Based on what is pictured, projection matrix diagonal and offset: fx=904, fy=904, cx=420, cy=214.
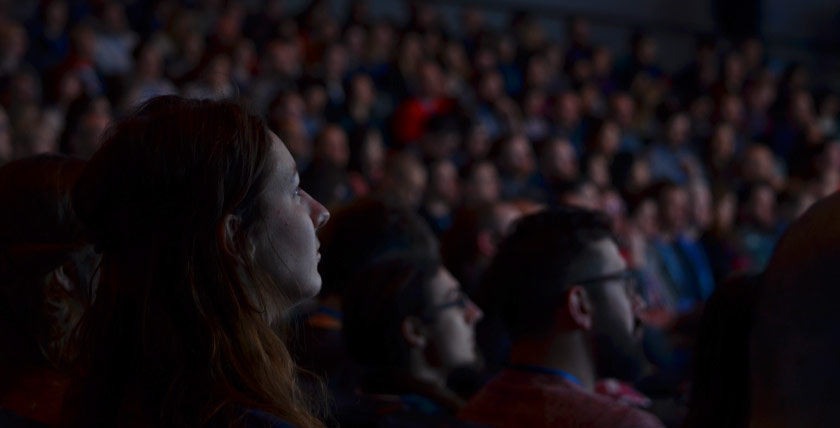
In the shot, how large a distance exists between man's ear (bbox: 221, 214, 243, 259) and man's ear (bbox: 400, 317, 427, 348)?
3.32ft

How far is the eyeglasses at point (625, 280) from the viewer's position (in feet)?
6.45

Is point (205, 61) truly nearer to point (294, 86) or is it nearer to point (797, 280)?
point (294, 86)

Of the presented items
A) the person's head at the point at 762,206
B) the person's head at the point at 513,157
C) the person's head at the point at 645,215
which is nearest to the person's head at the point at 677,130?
the person's head at the point at 762,206

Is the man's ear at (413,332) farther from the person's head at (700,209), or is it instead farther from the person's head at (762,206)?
the person's head at (762,206)

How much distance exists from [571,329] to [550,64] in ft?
23.5

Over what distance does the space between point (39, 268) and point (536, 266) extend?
3.29 feet

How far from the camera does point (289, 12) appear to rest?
30.6 feet

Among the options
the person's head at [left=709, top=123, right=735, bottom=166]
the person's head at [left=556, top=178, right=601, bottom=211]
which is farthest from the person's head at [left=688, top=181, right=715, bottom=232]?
the person's head at [left=709, top=123, right=735, bottom=166]

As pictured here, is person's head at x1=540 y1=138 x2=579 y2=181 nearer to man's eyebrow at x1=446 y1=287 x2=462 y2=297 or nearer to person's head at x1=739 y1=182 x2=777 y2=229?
person's head at x1=739 y1=182 x2=777 y2=229

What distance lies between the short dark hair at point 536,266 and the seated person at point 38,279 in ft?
2.81

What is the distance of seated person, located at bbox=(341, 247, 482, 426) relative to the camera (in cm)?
218

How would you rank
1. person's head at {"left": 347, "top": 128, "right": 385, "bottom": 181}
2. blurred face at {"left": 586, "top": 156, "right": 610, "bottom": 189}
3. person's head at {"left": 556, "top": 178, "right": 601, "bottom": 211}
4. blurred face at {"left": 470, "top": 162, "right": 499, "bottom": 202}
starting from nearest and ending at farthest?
1. person's head at {"left": 556, "top": 178, "right": 601, "bottom": 211}
2. blurred face at {"left": 470, "top": 162, "right": 499, "bottom": 202}
3. person's head at {"left": 347, "top": 128, "right": 385, "bottom": 181}
4. blurred face at {"left": 586, "top": 156, "right": 610, "bottom": 189}

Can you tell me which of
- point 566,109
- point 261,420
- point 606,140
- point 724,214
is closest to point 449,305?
point 261,420

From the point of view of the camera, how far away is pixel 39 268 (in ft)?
5.37
